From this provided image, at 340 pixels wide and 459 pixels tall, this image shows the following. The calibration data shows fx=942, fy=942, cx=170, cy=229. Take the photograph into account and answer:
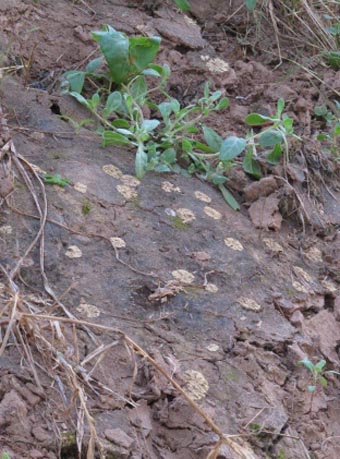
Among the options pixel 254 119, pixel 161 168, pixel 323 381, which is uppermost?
pixel 254 119

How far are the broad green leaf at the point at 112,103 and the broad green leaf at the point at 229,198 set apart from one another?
1.30ft

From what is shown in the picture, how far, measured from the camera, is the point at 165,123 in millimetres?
2875

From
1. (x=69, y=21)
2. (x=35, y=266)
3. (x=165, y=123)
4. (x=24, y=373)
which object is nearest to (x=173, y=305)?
(x=35, y=266)

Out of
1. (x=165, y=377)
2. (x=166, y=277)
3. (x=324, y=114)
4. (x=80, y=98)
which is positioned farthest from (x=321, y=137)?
(x=165, y=377)

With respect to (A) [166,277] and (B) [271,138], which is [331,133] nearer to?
(B) [271,138]

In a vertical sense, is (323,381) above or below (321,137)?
below

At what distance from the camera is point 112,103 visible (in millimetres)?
2824

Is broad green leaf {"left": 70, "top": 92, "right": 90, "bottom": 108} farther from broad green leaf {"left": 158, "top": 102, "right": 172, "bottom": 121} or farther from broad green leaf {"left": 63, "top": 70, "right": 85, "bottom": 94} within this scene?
broad green leaf {"left": 158, "top": 102, "right": 172, "bottom": 121}

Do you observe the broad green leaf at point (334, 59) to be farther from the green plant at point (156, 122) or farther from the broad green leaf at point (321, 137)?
the green plant at point (156, 122)

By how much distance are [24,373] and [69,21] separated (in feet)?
5.14

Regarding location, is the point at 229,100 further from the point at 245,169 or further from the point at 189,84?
the point at 245,169

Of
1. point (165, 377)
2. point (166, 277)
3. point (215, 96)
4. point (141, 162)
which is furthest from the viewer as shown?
point (215, 96)

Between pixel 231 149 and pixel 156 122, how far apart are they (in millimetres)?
236

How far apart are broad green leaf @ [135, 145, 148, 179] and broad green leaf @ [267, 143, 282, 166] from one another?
41 centimetres
